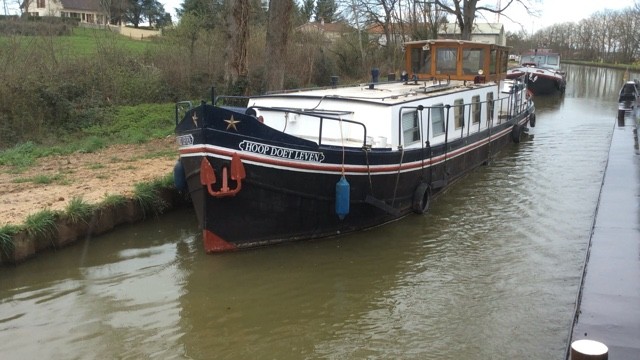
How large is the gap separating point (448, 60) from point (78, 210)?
9.92 m

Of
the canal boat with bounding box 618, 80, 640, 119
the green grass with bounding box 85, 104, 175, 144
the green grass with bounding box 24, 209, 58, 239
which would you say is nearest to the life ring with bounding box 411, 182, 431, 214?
the green grass with bounding box 24, 209, 58, 239

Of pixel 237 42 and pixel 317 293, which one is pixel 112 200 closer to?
pixel 317 293

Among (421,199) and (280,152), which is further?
(421,199)

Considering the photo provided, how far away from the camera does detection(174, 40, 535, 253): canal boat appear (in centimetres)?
753

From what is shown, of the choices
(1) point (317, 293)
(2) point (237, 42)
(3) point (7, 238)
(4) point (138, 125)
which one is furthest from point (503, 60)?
(3) point (7, 238)

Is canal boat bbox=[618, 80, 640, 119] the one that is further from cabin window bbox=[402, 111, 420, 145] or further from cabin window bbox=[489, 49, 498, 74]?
cabin window bbox=[402, 111, 420, 145]

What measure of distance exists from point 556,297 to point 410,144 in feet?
12.8

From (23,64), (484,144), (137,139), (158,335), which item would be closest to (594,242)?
(158,335)

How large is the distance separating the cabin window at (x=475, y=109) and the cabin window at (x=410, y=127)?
11.2 ft

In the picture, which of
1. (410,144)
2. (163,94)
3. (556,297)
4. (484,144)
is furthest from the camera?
(163,94)

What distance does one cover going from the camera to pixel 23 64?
51.6ft

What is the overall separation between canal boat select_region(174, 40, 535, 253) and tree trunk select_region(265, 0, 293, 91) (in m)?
3.60

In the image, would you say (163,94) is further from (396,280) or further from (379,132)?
(396,280)

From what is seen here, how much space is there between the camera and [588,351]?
339 cm
